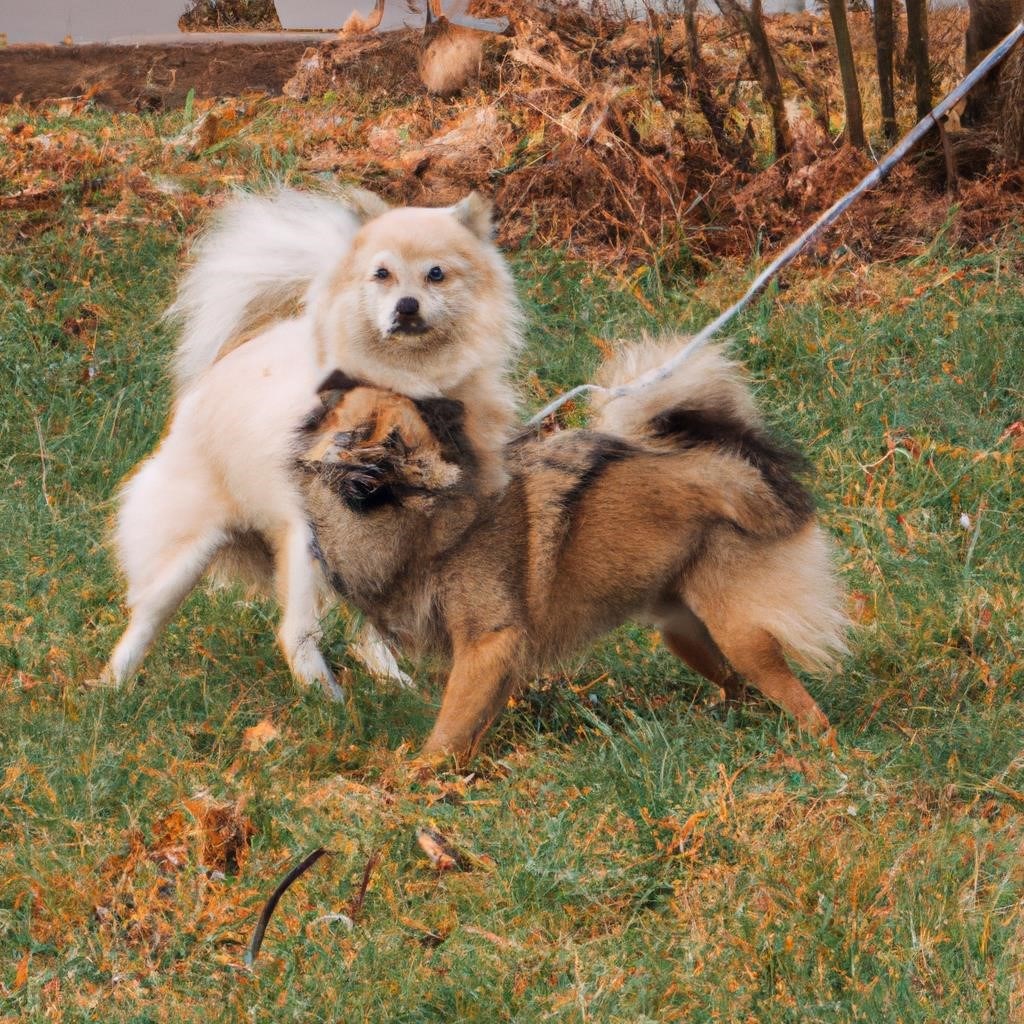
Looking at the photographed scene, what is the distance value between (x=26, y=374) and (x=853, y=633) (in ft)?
14.8

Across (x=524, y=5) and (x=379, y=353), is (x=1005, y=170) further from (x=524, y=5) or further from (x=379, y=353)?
(x=379, y=353)

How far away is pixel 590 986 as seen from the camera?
2.78 metres

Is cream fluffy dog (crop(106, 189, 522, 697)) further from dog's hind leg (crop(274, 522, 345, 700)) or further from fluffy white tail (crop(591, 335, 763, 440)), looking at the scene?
fluffy white tail (crop(591, 335, 763, 440))

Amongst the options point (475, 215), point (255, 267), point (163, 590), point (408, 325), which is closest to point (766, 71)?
point (475, 215)

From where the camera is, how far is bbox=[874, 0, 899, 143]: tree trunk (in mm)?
8156

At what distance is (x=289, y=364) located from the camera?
15.0ft

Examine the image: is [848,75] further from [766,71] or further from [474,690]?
[474,690]

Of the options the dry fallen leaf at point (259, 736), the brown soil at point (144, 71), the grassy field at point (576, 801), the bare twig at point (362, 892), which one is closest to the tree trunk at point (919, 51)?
the grassy field at point (576, 801)

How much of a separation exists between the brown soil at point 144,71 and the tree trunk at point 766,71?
3.81 m

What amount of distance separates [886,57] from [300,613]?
5.60 metres

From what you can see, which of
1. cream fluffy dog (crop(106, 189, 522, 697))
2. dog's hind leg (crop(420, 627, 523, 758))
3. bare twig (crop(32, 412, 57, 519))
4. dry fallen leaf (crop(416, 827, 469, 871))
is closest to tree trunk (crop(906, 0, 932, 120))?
cream fluffy dog (crop(106, 189, 522, 697))

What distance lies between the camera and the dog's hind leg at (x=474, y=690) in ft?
13.1

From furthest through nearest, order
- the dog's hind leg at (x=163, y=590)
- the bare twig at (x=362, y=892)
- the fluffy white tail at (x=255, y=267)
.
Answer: the dog's hind leg at (x=163, y=590) < the fluffy white tail at (x=255, y=267) < the bare twig at (x=362, y=892)

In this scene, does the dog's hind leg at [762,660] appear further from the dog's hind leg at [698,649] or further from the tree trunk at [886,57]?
the tree trunk at [886,57]
